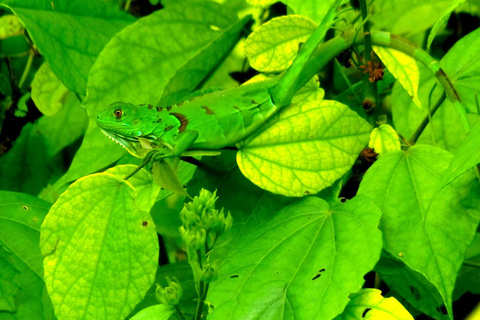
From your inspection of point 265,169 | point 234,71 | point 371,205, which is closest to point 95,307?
point 265,169

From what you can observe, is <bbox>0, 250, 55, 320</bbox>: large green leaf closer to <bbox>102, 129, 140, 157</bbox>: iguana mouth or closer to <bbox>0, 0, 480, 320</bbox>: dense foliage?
<bbox>0, 0, 480, 320</bbox>: dense foliage

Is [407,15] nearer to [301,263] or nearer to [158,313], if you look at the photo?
[301,263]

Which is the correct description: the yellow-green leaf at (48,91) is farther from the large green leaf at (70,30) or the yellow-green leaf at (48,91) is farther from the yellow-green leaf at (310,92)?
the yellow-green leaf at (310,92)

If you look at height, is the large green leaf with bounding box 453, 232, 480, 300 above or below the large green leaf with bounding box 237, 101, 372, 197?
below

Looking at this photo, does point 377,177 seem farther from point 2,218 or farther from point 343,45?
point 2,218

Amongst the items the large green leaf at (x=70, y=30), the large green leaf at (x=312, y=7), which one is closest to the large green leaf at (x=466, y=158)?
the large green leaf at (x=312, y=7)

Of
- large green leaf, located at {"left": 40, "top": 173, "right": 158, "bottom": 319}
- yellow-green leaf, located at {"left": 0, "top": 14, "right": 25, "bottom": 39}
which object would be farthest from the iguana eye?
yellow-green leaf, located at {"left": 0, "top": 14, "right": 25, "bottom": 39}
